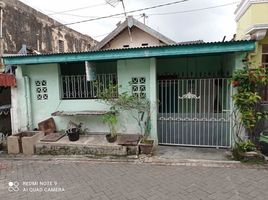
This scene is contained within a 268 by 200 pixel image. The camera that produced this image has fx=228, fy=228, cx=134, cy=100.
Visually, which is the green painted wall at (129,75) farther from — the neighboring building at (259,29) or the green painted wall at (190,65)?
the neighboring building at (259,29)

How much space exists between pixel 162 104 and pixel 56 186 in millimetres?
3747

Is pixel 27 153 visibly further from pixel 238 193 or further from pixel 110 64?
pixel 238 193

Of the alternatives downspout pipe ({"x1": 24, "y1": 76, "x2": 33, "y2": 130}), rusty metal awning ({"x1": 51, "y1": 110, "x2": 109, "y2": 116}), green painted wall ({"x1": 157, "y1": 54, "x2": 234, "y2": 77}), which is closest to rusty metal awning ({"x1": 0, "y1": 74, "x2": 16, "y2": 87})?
downspout pipe ({"x1": 24, "y1": 76, "x2": 33, "y2": 130})

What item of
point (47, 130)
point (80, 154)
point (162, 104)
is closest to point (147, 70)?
point (162, 104)

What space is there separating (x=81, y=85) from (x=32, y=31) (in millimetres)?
7812

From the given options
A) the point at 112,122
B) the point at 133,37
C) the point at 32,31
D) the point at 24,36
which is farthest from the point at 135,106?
the point at 32,31

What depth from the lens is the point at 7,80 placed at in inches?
281

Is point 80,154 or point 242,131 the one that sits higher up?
point 242,131

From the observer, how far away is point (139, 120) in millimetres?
6953

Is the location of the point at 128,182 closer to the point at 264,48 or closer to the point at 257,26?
the point at 257,26

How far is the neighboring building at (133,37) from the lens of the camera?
11.1 meters

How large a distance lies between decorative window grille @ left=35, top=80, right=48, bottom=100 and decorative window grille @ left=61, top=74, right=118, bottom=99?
1.84 ft

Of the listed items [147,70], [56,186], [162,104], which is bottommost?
[56,186]

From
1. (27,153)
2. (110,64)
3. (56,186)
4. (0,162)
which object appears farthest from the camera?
(110,64)
